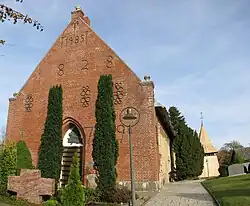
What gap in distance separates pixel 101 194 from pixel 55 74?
383 inches

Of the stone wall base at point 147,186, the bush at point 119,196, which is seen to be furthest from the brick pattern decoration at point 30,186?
the stone wall base at point 147,186

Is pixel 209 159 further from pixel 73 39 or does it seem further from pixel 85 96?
pixel 73 39

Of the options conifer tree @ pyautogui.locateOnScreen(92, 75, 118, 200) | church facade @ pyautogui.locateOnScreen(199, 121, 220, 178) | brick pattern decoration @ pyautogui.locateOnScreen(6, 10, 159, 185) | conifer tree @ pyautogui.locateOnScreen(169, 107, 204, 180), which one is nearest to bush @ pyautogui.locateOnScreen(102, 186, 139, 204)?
conifer tree @ pyautogui.locateOnScreen(92, 75, 118, 200)

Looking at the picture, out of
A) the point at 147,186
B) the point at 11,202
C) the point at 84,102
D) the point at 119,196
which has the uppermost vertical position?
the point at 84,102

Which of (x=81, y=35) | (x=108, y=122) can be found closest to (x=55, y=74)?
(x=81, y=35)

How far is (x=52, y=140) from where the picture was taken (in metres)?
18.3

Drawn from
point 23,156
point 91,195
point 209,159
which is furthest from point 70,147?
point 209,159

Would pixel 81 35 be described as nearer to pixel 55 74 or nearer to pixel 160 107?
pixel 55 74

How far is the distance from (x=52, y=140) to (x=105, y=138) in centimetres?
364

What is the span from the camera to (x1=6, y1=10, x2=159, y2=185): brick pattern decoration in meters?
17.1

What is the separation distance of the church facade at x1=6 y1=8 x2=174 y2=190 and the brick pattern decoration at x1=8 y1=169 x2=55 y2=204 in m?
5.07

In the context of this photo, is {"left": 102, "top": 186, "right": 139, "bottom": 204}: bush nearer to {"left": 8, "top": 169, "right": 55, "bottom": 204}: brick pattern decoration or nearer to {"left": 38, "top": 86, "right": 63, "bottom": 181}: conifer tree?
{"left": 8, "top": 169, "right": 55, "bottom": 204}: brick pattern decoration

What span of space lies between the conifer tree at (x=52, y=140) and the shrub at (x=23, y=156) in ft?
2.37

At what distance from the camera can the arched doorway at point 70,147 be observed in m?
19.0
